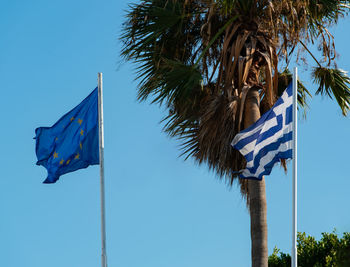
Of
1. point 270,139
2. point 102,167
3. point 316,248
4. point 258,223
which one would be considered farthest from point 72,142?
point 316,248

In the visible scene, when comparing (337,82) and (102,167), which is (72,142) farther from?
(337,82)

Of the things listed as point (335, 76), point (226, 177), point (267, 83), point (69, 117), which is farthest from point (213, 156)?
point (335, 76)

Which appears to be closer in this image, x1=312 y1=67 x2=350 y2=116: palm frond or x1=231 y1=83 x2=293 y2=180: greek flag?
x1=231 y1=83 x2=293 y2=180: greek flag

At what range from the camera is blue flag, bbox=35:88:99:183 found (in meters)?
11.8

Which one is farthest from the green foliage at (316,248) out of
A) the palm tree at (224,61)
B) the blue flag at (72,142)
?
the blue flag at (72,142)

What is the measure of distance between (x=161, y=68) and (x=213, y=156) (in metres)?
2.48

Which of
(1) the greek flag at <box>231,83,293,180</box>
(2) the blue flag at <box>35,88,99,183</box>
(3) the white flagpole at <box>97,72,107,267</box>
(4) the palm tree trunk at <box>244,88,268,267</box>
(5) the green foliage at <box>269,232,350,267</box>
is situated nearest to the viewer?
(1) the greek flag at <box>231,83,293,180</box>

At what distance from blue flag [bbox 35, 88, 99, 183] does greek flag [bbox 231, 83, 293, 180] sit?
2.84m

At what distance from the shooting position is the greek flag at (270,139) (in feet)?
35.2

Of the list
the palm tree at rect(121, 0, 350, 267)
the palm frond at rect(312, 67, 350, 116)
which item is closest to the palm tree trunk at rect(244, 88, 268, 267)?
the palm tree at rect(121, 0, 350, 267)

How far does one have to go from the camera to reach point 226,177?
45.1 ft

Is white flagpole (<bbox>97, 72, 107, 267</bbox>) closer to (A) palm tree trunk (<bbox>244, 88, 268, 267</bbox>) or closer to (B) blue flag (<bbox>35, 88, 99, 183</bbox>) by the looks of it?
(B) blue flag (<bbox>35, 88, 99, 183</bbox>)

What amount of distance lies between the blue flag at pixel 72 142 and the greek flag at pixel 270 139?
9.31ft

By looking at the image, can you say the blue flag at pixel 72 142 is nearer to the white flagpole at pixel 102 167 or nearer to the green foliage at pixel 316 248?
the white flagpole at pixel 102 167
